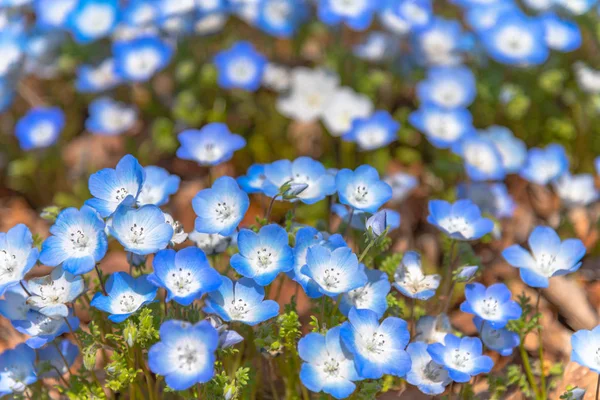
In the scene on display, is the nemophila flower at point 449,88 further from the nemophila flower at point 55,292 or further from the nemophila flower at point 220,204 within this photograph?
the nemophila flower at point 55,292

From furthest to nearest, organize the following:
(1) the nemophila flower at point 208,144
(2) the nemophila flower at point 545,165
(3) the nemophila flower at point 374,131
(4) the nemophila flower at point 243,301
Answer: (3) the nemophila flower at point 374,131 < (2) the nemophila flower at point 545,165 < (1) the nemophila flower at point 208,144 < (4) the nemophila flower at point 243,301

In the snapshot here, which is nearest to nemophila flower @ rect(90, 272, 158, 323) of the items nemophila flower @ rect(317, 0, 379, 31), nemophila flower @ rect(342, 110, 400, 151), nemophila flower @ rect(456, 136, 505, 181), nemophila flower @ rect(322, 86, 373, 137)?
nemophila flower @ rect(342, 110, 400, 151)

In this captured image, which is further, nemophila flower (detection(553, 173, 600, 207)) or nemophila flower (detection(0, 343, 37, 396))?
nemophila flower (detection(553, 173, 600, 207))

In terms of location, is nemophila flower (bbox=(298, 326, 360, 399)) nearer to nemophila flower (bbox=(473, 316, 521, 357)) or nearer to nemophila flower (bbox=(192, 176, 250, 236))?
nemophila flower (bbox=(192, 176, 250, 236))

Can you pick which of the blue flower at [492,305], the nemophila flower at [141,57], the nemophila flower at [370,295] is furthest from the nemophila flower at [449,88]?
the nemophila flower at [370,295]

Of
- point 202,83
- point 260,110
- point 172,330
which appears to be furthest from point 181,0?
point 172,330

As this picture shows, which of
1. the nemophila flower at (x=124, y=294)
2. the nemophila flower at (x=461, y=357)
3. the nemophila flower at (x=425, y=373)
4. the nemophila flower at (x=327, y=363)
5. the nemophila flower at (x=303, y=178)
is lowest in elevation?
the nemophila flower at (x=425, y=373)

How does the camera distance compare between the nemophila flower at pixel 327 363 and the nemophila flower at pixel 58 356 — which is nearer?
the nemophila flower at pixel 327 363

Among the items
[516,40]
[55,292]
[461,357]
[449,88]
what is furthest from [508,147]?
[55,292]
